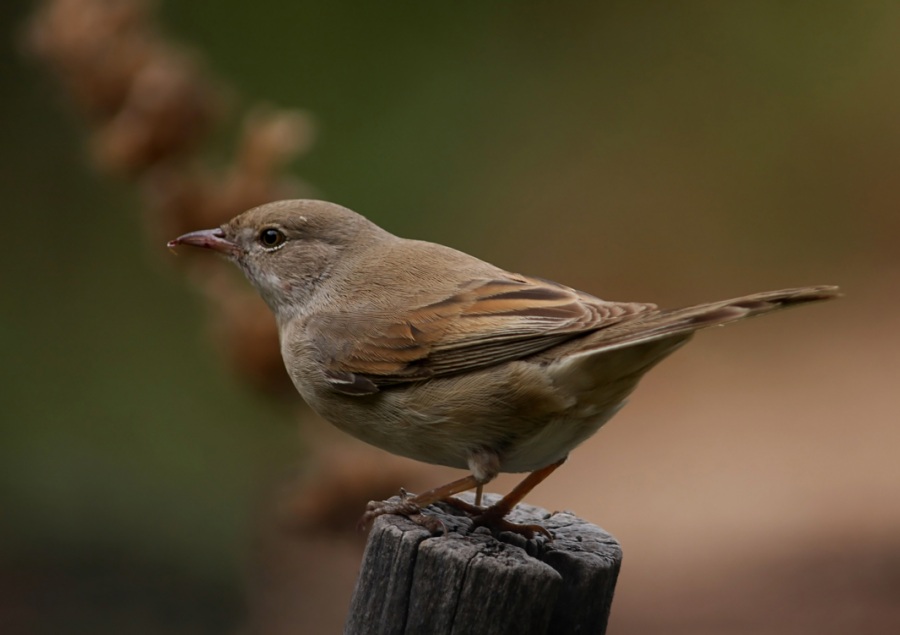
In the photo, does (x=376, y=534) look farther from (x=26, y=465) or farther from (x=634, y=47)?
(x=634, y=47)

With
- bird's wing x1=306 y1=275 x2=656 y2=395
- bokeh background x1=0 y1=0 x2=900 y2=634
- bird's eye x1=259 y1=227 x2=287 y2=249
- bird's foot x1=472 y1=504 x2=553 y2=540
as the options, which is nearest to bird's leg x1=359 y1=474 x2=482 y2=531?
bird's foot x1=472 y1=504 x2=553 y2=540

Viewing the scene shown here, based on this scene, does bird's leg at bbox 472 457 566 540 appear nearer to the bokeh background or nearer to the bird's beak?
the bokeh background

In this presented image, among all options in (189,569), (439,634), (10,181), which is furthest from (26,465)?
(439,634)

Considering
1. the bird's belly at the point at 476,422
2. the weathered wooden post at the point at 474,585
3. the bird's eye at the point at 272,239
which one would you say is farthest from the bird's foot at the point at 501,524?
the bird's eye at the point at 272,239

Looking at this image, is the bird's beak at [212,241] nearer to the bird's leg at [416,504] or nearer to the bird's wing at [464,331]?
the bird's wing at [464,331]

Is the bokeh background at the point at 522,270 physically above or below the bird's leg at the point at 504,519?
above
